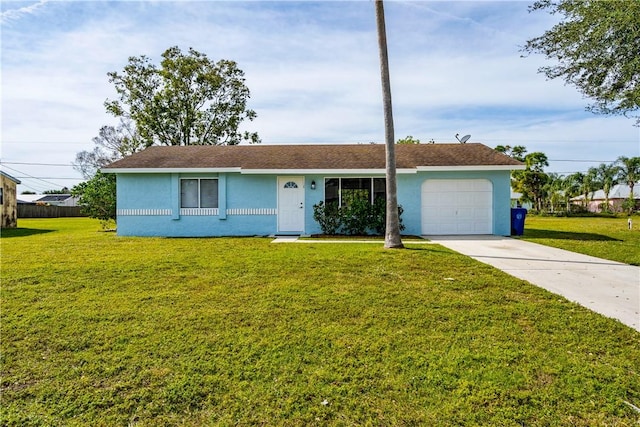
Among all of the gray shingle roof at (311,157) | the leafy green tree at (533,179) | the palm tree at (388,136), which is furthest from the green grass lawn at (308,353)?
the leafy green tree at (533,179)

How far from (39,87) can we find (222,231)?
7371mm

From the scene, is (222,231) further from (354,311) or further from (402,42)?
(354,311)

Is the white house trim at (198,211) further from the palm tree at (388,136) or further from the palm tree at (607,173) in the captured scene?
the palm tree at (607,173)

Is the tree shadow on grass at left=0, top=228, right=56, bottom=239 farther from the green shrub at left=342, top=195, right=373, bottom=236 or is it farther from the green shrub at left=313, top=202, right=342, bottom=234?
the green shrub at left=342, top=195, right=373, bottom=236

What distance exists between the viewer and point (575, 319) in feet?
14.3

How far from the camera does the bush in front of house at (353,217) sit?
45.6 feet

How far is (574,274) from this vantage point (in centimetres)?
682

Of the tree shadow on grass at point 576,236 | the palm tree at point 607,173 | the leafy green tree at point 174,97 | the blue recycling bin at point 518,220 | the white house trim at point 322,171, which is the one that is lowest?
the tree shadow on grass at point 576,236

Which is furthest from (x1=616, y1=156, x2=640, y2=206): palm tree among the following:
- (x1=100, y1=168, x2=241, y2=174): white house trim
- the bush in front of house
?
(x1=100, y1=168, x2=241, y2=174): white house trim

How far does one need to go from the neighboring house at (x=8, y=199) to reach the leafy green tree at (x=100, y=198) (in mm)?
5375

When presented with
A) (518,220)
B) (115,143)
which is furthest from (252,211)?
(115,143)

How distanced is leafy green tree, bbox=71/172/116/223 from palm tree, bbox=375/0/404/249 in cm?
1395

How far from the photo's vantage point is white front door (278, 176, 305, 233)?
14.6 metres

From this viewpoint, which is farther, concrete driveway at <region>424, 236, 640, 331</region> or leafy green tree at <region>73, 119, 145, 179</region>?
leafy green tree at <region>73, 119, 145, 179</region>
